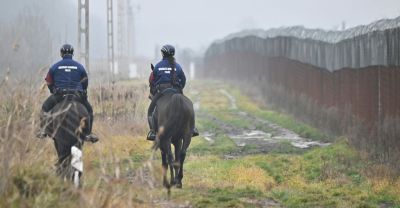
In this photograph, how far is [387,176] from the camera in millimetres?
Answer: 16016

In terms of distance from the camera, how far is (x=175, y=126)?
1480 centimetres

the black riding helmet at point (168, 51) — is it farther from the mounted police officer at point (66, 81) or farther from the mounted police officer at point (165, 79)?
the mounted police officer at point (66, 81)

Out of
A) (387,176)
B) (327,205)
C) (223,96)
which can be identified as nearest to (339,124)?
(387,176)

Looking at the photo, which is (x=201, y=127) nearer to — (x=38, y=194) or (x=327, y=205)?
(x=327, y=205)

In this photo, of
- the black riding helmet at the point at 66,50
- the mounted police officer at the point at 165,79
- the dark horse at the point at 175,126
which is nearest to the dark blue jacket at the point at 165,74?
the mounted police officer at the point at 165,79

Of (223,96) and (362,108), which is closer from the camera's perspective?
(362,108)

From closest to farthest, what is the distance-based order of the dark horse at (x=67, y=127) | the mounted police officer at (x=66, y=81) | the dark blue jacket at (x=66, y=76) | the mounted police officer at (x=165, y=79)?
1. the dark horse at (x=67, y=127)
2. the mounted police officer at (x=66, y=81)
3. the dark blue jacket at (x=66, y=76)
4. the mounted police officer at (x=165, y=79)

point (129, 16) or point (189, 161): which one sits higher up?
point (129, 16)

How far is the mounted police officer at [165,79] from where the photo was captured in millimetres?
15492

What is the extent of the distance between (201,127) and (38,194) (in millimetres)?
19736

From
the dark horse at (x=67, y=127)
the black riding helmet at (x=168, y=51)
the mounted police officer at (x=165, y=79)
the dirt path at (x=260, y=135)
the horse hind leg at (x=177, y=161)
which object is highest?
the black riding helmet at (x=168, y=51)

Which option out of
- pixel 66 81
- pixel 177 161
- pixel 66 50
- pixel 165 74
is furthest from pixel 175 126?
pixel 66 50

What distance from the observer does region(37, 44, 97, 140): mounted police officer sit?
13.8 meters

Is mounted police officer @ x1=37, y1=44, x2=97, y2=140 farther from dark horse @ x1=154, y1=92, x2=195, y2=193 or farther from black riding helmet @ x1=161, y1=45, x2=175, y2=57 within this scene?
black riding helmet @ x1=161, y1=45, x2=175, y2=57
